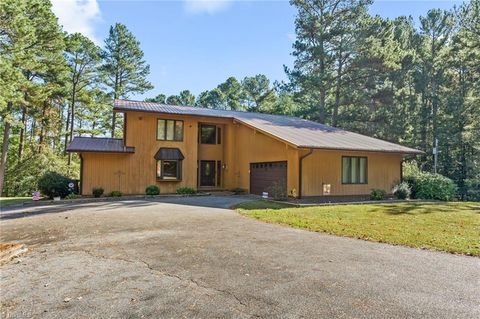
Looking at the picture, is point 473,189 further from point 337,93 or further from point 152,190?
point 152,190

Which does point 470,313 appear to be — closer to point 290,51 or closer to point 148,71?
point 290,51

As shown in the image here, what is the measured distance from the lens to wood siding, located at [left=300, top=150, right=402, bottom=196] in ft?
52.6

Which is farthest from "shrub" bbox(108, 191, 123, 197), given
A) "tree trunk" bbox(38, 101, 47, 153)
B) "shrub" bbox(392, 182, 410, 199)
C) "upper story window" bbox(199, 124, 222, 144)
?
"tree trunk" bbox(38, 101, 47, 153)

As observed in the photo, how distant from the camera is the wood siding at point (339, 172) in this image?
52.6ft

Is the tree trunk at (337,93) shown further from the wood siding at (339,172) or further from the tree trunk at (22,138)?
the tree trunk at (22,138)

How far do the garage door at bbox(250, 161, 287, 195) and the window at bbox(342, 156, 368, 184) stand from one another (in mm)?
3219

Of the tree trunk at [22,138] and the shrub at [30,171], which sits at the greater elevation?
the tree trunk at [22,138]

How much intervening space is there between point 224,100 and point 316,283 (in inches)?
Result: 1893

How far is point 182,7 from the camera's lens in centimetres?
1473

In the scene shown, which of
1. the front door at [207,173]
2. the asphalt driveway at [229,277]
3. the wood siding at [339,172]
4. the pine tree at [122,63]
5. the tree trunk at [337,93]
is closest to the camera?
the asphalt driveway at [229,277]

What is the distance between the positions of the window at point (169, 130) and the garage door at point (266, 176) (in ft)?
16.0

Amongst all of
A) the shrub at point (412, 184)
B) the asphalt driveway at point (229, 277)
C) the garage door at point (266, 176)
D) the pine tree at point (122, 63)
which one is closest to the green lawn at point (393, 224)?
the asphalt driveway at point (229, 277)

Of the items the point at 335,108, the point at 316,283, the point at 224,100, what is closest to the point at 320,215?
the point at 316,283

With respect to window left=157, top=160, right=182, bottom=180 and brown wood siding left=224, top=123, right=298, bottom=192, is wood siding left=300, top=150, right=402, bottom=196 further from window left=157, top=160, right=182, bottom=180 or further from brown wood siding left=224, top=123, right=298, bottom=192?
window left=157, top=160, right=182, bottom=180
